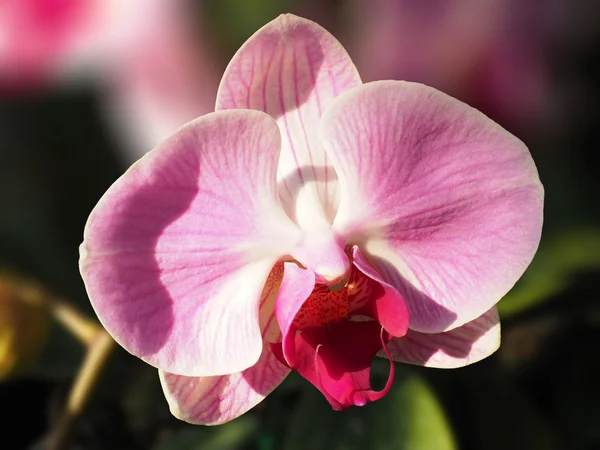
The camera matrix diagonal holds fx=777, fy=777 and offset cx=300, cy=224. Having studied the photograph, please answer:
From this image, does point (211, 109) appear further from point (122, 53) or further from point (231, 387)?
point (231, 387)

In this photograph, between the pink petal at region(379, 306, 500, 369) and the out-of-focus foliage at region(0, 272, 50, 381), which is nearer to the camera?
the pink petal at region(379, 306, 500, 369)

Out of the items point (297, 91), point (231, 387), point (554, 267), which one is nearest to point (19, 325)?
point (231, 387)

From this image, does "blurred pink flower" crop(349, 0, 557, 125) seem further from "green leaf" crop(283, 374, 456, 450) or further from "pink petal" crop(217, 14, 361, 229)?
"pink petal" crop(217, 14, 361, 229)

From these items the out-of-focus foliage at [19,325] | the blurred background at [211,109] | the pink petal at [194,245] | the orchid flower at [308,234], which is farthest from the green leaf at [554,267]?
the out-of-focus foliage at [19,325]

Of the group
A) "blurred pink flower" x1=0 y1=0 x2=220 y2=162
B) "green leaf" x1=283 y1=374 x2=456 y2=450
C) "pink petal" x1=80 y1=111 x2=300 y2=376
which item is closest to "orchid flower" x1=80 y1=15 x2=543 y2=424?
"pink petal" x1=80 y1=111 x2=300 y2=376

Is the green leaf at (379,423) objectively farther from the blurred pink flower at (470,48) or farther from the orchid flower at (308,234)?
the blurred pink flower at (470,48)

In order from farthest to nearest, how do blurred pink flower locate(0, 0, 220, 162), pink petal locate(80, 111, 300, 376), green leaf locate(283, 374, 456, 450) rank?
1. blurred pink flower locate(0, 0, 220, 162)
2. green leaf locate(283, 374, 456, 450)
3. pink petal locate(80, 111, 300, 376)

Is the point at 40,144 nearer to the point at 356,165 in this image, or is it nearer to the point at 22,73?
the point at 22,73
